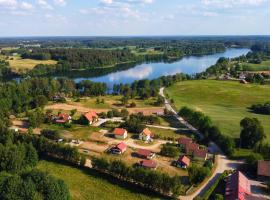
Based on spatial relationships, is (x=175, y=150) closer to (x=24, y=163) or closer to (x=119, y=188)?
(x=119, y=188)

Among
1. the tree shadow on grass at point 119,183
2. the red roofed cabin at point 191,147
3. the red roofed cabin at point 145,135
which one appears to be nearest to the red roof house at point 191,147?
the red roofed cabin at point 191,147

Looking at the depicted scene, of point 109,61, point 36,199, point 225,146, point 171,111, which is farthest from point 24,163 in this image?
point 109,61

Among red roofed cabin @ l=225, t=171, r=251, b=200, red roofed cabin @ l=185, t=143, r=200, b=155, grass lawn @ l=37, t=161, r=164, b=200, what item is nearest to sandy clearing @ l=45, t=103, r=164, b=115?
red roofed cabin @ l=185, t=143, r=200, b=155

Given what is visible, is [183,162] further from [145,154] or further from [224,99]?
[224,99]

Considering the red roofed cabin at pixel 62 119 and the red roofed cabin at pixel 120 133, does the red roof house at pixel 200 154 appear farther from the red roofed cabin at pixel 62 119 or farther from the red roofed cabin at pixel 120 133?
the red roofed cabin at pixel 62 119

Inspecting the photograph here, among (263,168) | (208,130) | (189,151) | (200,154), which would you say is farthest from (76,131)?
(263,168)
